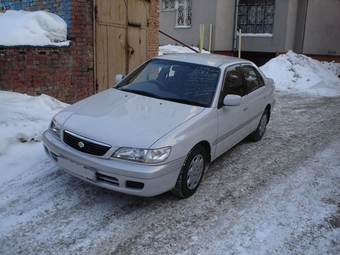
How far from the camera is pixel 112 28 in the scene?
8344 millimetres

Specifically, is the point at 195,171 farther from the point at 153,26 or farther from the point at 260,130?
the point at 153,26

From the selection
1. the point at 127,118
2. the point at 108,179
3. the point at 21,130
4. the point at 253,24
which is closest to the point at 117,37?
the point at 21,130

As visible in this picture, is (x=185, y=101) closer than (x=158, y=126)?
No

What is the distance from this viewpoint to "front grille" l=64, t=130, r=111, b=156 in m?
3.43

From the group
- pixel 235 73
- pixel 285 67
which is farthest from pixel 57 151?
pixel 285 67

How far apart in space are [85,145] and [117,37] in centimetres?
556

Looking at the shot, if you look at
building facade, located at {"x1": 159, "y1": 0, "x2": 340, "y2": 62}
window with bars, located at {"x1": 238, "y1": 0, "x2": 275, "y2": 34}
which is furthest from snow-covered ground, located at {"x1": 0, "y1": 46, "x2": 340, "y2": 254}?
window with bars, located at {"x1": 238, "y1": 0, "x2": 275, "y2": 34}

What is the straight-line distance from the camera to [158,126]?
11.9 ft

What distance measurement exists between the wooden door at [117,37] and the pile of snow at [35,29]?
912 millimetres

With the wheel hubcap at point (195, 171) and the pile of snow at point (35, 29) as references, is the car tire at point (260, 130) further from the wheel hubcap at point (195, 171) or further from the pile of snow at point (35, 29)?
the pile of snow at point (35, 29)

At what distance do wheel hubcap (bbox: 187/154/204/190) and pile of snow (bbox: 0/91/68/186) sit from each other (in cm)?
216

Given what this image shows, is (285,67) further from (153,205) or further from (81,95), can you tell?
(153,205)

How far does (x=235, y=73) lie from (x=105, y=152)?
8.25ft

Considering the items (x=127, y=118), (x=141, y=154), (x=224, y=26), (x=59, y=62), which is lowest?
(x=141, y=154)
